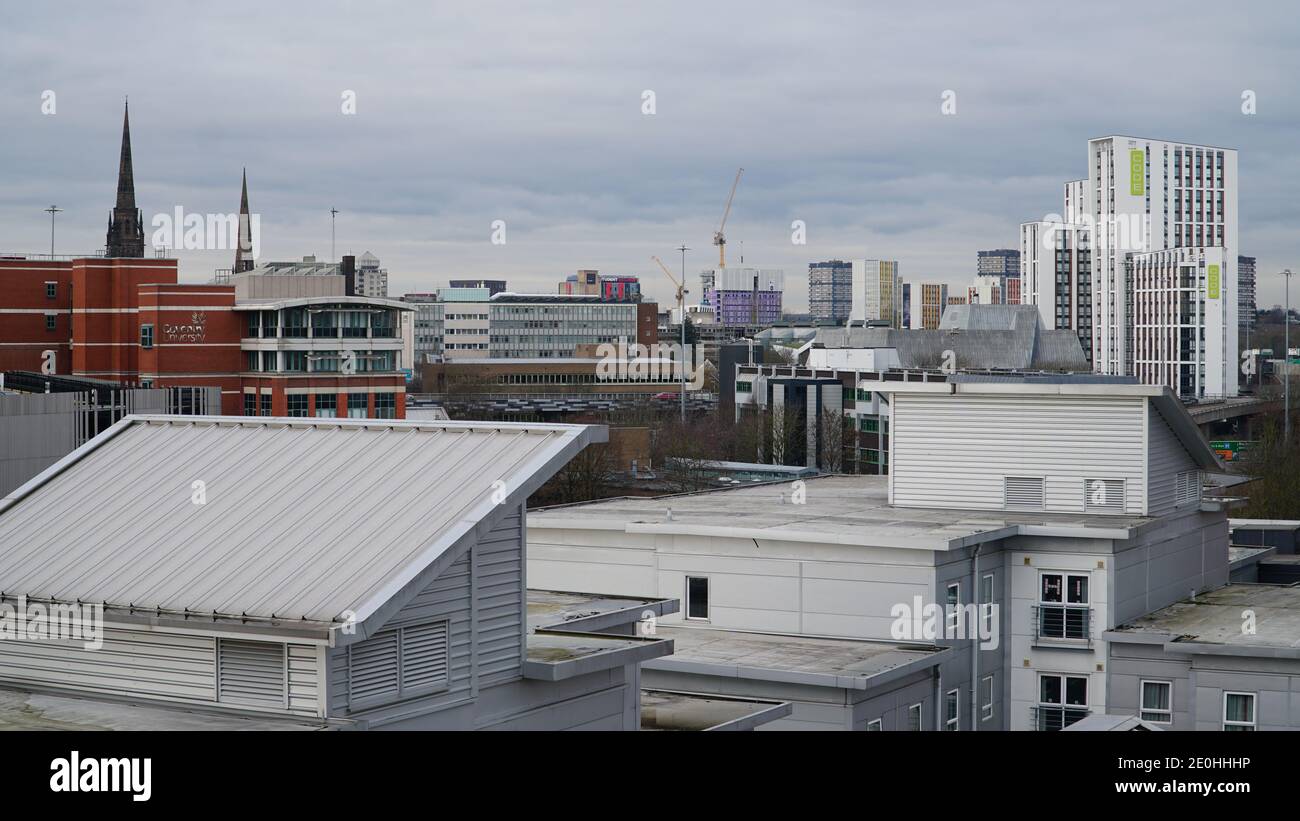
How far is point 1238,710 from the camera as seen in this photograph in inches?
861

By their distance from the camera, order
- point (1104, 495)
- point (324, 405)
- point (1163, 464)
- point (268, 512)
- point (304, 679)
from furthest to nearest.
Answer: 1. point (324, 405)
2. point (1163, 464)
3. point (1104, 495)
4. point (268, 512)
5. point (304, 679)

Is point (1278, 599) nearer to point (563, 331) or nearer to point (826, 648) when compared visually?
point (826, 648)

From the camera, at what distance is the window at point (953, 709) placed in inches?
916

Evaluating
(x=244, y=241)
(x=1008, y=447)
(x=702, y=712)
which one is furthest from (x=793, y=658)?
A: (x=244, y=241)

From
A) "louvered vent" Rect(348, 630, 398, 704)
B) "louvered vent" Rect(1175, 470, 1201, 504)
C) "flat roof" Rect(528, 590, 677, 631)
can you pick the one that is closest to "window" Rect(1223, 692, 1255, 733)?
"louvered vent" Rect(1175, 470, 1201, 504)

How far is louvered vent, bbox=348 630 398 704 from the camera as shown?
40.0 feet

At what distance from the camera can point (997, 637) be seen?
24656 millimetres

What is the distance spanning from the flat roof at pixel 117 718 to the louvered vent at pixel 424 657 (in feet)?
3.32

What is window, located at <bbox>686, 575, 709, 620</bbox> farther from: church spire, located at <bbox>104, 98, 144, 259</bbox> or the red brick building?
church spire, located at <bbox>104, 98, 144, 259</bbox>

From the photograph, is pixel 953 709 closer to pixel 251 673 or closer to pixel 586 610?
pixel 586 610

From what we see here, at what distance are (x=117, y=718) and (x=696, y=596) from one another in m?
13.6

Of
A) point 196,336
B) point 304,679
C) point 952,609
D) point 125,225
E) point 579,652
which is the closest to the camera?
point 304,679

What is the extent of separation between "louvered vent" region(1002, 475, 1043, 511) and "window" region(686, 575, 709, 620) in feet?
20.1
